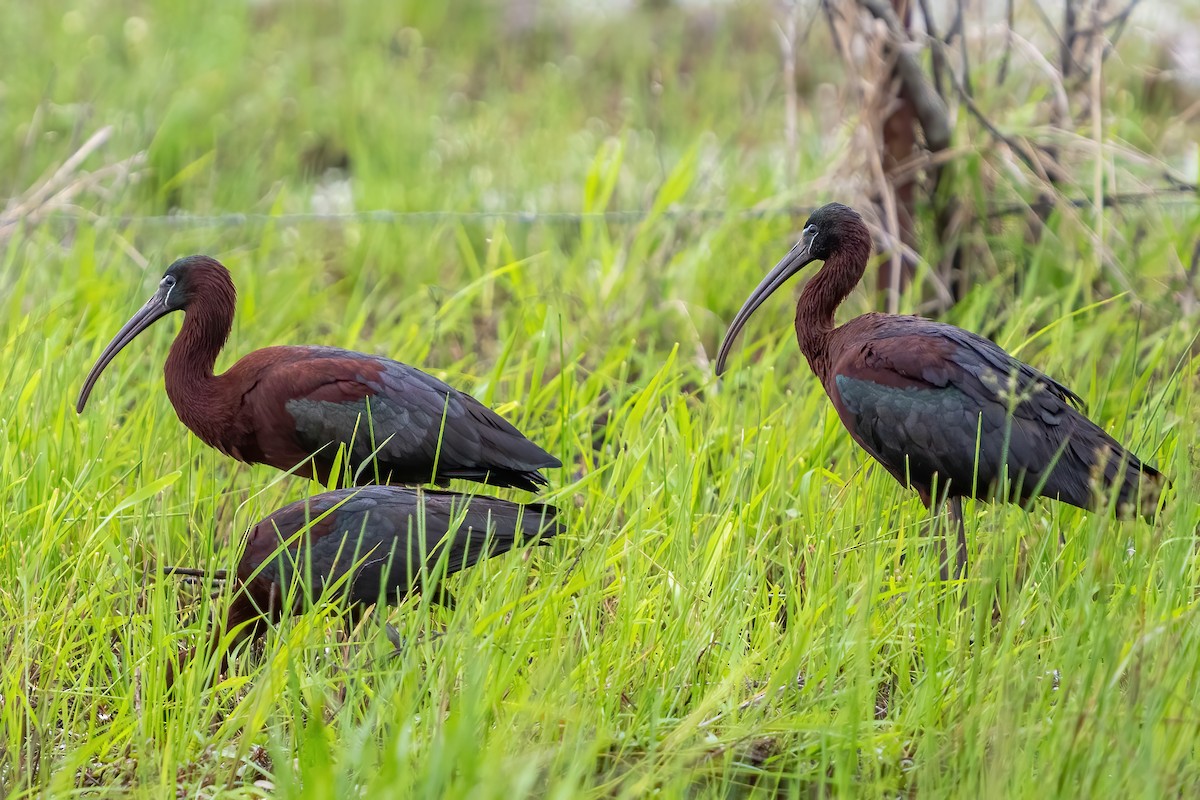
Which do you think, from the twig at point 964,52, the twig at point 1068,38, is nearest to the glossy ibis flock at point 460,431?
the twig at point 964,52

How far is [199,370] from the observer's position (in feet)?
13.2

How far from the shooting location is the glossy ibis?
152 inches

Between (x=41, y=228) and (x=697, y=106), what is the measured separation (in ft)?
14.7

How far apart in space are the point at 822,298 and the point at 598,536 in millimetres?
1166

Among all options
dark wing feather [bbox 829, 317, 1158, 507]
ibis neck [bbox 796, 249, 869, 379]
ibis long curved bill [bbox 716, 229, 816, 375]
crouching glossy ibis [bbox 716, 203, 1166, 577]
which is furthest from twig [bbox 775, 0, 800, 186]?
dark wing feather [bbox 829, 317, 1158, 507]

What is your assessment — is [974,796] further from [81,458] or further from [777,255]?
[777,255]

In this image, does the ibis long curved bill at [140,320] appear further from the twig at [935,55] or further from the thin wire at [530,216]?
the twig at [935,55]

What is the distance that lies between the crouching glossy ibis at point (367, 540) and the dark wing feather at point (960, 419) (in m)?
0.95

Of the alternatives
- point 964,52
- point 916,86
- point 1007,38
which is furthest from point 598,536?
point 1007,38

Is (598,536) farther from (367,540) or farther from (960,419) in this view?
(960,419)

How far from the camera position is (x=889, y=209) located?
17.5 ft

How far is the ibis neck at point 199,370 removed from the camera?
3.95 metres

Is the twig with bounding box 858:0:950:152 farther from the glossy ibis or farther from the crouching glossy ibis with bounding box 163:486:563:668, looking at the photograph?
the crouching glossy ibis with bounding box 163:486:563:668

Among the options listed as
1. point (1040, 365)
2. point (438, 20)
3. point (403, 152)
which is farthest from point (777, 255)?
point (438, 20)
